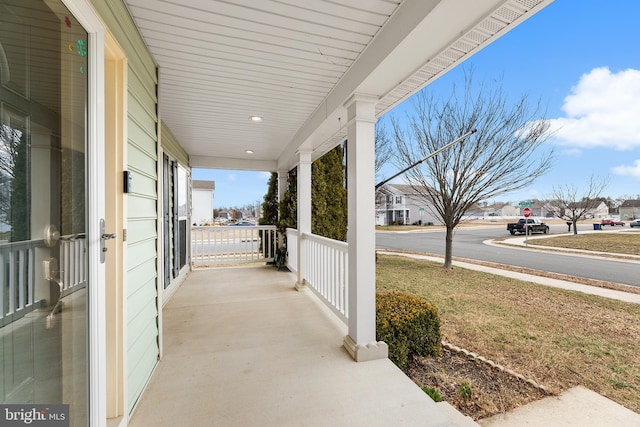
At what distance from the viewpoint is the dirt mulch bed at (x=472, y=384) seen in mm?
1941

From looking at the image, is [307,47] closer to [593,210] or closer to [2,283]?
[2,283]

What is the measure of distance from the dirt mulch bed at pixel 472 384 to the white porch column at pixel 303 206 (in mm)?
2197

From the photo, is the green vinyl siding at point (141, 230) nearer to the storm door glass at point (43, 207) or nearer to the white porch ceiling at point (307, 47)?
the storm door glass at point (43, 207)

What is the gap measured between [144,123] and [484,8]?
2.15m

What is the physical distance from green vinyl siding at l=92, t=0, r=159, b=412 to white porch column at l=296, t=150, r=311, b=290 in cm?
236

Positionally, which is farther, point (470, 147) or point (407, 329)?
point (470, 147)

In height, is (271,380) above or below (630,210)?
below

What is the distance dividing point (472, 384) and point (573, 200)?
14678mm

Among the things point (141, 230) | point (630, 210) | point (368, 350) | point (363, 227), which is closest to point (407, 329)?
point (368, 350)

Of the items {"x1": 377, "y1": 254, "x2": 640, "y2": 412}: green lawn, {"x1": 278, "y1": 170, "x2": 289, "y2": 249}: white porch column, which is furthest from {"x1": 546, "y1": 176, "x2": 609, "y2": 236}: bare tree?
{"x1": 278, "y1": 170, "x2": 289, "y2": 249}: white porch column

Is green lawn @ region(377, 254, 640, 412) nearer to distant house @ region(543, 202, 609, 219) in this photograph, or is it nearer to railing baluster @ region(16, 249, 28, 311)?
railing baluster @ region(16, 249, 28, 311)

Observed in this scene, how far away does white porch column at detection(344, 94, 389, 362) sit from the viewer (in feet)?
7.41

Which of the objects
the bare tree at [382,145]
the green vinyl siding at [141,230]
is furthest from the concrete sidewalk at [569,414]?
the bare tree at [382,145]

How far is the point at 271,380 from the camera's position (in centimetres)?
195
